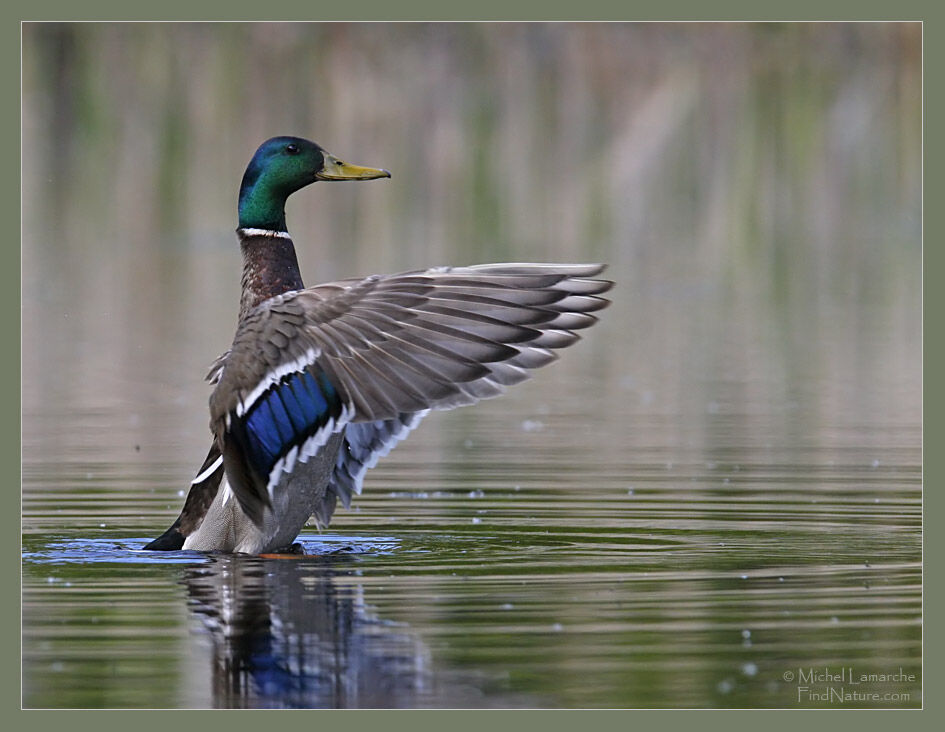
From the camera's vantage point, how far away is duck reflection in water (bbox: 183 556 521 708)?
5.80 metres

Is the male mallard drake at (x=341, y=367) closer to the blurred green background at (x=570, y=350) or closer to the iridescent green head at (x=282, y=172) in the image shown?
the blurred green background at (x=570, y=350)

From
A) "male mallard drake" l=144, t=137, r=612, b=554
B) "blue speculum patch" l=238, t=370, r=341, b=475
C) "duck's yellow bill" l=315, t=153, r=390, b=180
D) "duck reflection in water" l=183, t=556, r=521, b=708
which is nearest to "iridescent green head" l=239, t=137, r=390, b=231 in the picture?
"duck's yellow bill" l=315, t=153, r=390, b=180

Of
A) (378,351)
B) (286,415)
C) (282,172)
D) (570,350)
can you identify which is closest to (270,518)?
(286,415)

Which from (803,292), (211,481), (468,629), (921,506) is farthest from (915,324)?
(468,629)

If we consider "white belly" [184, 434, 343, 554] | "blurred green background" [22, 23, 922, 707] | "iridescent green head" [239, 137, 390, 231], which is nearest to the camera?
"blurred green background" [22, 23, 922, 707]

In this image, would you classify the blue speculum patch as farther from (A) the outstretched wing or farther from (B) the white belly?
(B) the white belly

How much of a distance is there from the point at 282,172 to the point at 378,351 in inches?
82.2

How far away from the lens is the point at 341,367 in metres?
7.41

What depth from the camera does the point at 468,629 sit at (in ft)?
21.4

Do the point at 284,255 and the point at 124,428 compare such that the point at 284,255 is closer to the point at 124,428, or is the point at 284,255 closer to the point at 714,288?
the point at 124,428

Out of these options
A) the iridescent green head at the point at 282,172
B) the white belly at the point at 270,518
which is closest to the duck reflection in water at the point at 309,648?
the white belly at the point at 270,518

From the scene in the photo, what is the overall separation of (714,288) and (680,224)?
2501 millimetres

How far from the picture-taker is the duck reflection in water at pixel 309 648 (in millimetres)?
5801

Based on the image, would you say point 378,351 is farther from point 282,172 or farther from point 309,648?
point 282,172
